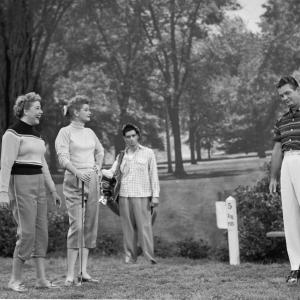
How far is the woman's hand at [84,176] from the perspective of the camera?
540 centimetres

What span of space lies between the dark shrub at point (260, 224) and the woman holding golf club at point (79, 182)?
2.94 m

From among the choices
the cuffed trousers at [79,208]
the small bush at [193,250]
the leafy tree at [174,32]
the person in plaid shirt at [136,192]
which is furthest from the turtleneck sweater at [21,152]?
the leafy tree at [174,32]

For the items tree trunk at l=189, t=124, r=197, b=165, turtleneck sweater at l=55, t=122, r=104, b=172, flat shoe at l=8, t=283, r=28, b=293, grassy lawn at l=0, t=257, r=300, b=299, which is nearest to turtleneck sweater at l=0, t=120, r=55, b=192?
turtleneck sweater at l=55, t=122, r=104, b=172

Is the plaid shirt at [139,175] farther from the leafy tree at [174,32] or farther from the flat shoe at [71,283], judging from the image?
the leafy tree at [174,32]

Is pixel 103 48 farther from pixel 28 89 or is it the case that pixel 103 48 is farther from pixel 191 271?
pixel 191 271

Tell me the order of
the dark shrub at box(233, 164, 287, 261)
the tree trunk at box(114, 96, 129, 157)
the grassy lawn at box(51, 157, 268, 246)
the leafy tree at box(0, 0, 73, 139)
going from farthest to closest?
the tree trunk at box(114, 96, 129, 157) → the grassy lawn at box(51, 157, 268, 246) → the leafy tree at box(0, 0, 73, 139) → the dark shrub at box(233, 164, 287, 261)

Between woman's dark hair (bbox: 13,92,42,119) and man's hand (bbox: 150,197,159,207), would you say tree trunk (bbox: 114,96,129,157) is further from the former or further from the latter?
woman's dark hair (bbox: 13,92,42,119)

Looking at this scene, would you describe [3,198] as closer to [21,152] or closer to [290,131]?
[21,152]

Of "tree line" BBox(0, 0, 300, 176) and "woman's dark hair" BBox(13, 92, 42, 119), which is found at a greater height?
"tree line" BBox(0, 0, 300, 176)

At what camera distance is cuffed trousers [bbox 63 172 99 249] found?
549cm

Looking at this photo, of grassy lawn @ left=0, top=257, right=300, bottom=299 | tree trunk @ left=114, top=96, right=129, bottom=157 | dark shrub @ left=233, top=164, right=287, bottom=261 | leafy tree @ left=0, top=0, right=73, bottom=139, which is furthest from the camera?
tree trunk @ left=114, top=96, right=129, bottom=157

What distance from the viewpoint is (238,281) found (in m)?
5.54

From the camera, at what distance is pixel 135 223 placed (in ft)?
26.0

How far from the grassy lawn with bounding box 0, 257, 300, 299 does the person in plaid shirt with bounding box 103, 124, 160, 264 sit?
1.32ft
